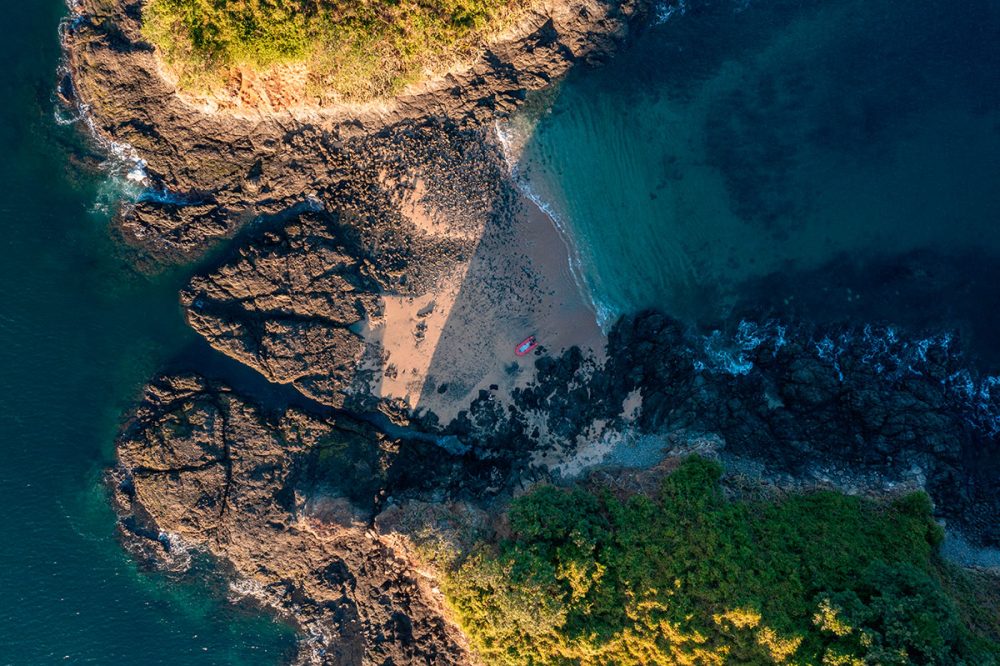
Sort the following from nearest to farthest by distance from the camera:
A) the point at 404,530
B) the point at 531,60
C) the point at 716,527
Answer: the point at 716,527, the point at 404,530, the point at 531,60

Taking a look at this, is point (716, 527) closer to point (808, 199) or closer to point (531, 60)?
point (808, 199)

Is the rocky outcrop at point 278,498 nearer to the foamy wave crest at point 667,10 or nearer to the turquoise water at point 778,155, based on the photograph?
the turquoise water at point 778,155

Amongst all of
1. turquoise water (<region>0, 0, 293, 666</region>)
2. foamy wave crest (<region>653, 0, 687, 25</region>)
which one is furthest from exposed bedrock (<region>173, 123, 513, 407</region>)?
foamy wave crest (<region>653, 0, 687, 25</region>)

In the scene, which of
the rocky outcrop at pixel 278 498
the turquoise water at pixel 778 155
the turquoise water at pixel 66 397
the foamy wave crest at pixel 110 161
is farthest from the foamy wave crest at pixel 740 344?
the foamy wave crest at pixel 110 161

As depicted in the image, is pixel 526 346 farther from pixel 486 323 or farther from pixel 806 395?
pixel 806 395

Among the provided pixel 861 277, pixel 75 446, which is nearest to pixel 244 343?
pixel 75 446

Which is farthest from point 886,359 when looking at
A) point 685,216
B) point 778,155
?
point 685,216

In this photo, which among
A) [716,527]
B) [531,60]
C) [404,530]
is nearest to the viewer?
[716,527]
